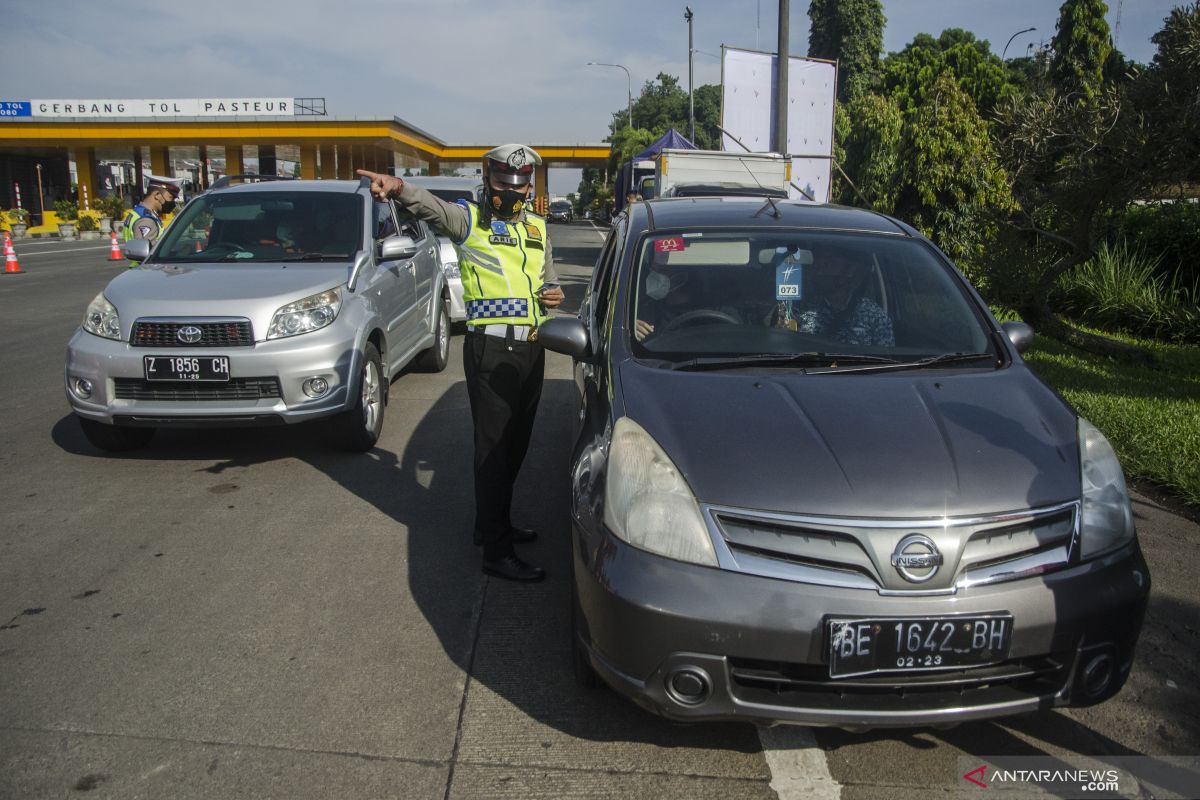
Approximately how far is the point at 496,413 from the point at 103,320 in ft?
10.1

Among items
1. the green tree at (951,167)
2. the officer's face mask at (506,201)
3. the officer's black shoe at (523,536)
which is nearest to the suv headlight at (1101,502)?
the officer's face mask at (506,201)

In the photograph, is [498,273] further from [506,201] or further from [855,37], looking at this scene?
[855,37]

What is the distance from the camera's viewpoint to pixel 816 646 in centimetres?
263

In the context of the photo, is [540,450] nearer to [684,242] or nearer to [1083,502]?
[684,242]

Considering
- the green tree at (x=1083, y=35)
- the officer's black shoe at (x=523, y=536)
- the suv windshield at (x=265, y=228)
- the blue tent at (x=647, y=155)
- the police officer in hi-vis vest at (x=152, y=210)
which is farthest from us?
the green tree at (x=1083, y=35)

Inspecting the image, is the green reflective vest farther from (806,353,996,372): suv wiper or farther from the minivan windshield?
(806,353,996,372): suv wiper

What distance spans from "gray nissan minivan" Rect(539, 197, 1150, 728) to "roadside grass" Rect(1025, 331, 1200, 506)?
243 cm

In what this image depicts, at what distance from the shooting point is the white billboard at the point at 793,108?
17.0m

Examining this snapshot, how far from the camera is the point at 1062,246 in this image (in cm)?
1079

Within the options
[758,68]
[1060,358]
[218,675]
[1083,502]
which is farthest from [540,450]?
[758,68]

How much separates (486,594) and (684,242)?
1739 millimetres

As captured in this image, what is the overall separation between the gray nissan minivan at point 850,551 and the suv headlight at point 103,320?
3830 millimetres

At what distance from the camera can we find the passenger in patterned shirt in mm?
3910

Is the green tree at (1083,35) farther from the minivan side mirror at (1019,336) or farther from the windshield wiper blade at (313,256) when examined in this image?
the minivan side mirror at (1019,336)
